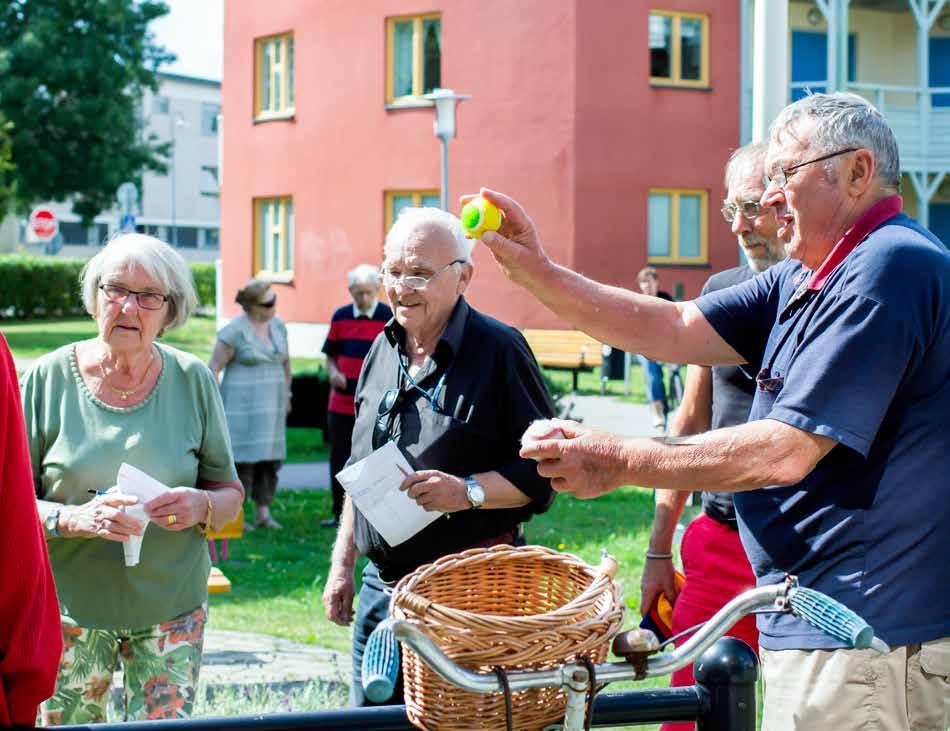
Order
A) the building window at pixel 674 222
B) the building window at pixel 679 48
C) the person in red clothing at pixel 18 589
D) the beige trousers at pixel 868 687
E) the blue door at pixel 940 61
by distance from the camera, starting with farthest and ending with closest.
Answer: the blue door at pixel 940 61, the building window at pixel 674 222, the building window at pixel 679 48, the beige trousers at pixel 868 687, the person in red clothing at pixel 18 589

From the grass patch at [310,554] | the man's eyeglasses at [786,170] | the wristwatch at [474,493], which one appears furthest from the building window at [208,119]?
the man's eyeglasses at [786,170]

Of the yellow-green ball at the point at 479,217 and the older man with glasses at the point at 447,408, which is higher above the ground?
the yellow-green ball at the point at 479,217

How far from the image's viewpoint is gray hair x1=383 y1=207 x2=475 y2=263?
3.84m

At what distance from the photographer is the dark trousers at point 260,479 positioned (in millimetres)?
10438

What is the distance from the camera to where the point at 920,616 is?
8.87ft

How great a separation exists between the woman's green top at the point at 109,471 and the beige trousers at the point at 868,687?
187cm

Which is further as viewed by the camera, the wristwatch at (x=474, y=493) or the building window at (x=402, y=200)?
the building window at (x=402, y=200)

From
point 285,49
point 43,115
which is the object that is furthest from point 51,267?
point 285,49

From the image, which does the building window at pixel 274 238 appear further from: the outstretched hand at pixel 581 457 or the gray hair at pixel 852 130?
the outstretched hand at pixel 581 457

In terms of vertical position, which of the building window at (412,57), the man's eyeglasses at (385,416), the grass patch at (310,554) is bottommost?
the grass patch at (310,554)

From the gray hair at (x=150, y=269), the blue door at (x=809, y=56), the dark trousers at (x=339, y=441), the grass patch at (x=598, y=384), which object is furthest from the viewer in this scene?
the blue door at (x=809, y=56)

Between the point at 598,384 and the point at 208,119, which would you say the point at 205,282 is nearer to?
the point at 208,119

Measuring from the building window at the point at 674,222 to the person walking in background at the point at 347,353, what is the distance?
15.1 metres

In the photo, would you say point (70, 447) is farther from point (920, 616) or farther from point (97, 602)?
point (920, 616)
